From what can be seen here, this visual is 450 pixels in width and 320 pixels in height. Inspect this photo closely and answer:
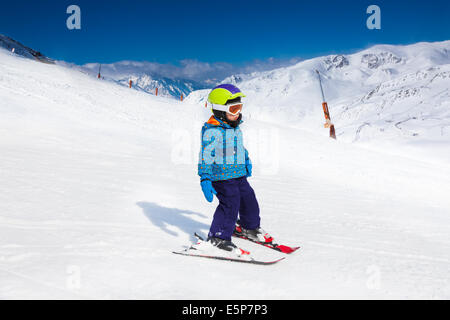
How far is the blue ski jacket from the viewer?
126 inches

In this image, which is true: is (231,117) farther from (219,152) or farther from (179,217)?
(179,217)

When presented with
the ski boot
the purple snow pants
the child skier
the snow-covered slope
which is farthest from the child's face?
the snow-covered slope

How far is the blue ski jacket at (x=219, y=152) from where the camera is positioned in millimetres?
3213

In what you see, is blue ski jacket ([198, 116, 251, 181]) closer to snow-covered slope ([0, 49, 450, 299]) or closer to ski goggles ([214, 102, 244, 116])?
ski goggles ([214, 102, 244, 116])

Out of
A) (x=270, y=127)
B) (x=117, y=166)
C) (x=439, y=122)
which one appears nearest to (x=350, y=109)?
(x=439, y=122)

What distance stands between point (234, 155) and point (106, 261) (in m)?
1.52

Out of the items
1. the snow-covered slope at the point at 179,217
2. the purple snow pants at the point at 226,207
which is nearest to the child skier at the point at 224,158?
the purple snow pants at the point at 226,207

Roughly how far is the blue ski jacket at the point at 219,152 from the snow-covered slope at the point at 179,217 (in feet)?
2.80

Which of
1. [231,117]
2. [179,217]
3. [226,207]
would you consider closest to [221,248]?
[226,207]

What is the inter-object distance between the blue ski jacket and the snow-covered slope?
2.80 feet

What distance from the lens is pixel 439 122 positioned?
58.9 m

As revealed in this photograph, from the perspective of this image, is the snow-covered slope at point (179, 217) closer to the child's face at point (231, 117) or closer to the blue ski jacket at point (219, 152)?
the blue ski jacket at point (219, 152)

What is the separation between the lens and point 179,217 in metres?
4.74

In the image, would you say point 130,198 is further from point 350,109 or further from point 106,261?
point 350,109
